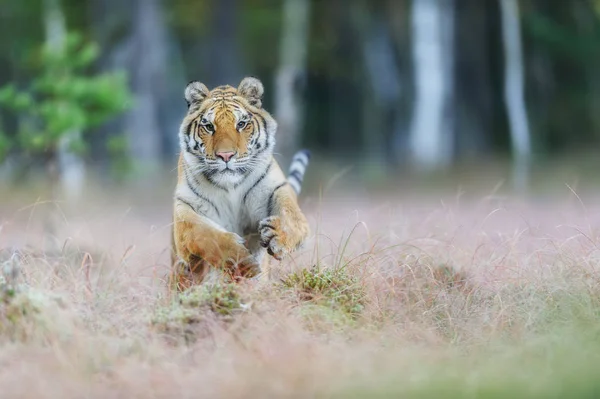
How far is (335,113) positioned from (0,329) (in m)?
39.5

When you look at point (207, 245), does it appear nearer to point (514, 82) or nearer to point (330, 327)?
point (330, 327)

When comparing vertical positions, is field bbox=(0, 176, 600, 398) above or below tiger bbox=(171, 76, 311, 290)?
below

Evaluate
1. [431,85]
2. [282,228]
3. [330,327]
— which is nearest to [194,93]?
[282,228]

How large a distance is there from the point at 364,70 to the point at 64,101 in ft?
81.4

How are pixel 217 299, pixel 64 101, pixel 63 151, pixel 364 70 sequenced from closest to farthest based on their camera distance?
pixel 217 299
pixel 64 101
pixel 63 151
pixel 364 70

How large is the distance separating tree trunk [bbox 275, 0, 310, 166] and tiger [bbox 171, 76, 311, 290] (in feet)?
53.2

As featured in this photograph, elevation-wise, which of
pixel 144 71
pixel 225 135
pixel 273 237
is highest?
pixel 225 135

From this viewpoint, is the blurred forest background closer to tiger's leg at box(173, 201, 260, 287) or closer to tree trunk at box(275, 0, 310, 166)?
tree trunk at box(275, 0, 310, 166)

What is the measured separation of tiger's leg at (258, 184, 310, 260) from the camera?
23.4ft

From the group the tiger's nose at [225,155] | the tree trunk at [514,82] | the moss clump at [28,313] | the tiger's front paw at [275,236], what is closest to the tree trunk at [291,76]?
the tree trunk at [514,82]

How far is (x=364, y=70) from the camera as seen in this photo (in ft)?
126

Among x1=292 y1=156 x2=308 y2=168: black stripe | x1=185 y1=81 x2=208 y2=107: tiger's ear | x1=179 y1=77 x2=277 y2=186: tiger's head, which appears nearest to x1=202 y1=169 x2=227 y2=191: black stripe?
x1=179 y1=77 x2=277 y2=186: tiger's head

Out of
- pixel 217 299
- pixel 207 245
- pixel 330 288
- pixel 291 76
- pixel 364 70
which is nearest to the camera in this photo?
pixel 217 299

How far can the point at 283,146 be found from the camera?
25.2 metres
